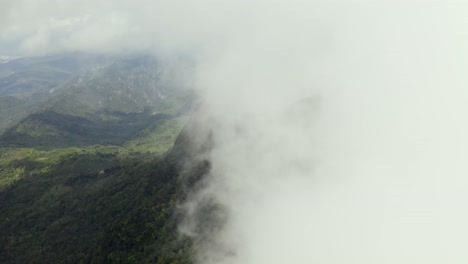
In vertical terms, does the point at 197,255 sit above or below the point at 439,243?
below

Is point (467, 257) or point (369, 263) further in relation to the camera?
point (369, 263)

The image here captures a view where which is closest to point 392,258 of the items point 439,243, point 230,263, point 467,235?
point 439,243

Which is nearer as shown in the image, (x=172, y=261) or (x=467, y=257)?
(x=467, y=257)

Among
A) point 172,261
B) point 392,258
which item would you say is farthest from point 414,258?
point 172,261

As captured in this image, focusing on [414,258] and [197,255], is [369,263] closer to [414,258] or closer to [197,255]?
[414,258]

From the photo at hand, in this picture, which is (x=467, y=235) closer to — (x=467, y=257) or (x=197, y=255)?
(x=467, y=257)

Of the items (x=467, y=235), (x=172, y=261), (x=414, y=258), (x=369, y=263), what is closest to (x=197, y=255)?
(x=172, y=261)

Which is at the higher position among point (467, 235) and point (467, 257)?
point (467, 235)

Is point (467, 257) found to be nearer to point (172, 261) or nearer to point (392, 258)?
point (392, 258)
